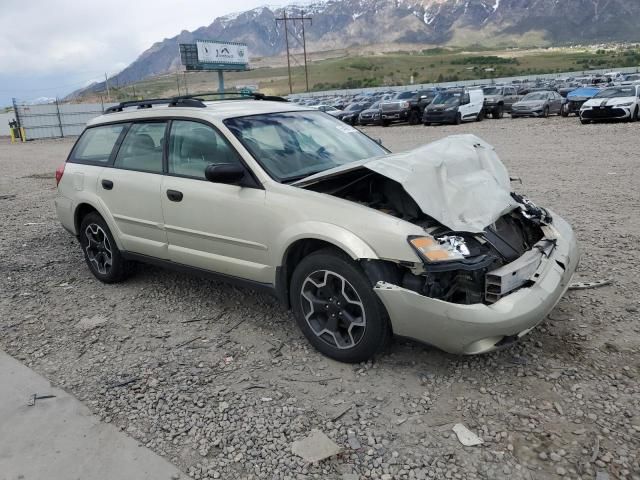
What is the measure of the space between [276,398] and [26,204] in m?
8.65

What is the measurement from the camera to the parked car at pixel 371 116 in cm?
2773

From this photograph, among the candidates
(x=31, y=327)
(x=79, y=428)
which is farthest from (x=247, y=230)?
(x=31, y=327)

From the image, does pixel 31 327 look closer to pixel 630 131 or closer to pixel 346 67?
pixel 630 131

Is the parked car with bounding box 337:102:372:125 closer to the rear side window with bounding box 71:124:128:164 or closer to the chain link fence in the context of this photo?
the chain link fence

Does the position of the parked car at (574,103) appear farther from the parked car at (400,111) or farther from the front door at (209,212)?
the front door at (209,212)

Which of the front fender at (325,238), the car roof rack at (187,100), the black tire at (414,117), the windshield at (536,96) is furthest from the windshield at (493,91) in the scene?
the front fender at (325,238)

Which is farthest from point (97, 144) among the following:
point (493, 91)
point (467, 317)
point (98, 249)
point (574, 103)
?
point (493, 91)

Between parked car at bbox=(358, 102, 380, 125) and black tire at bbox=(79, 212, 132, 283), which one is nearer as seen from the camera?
black tire at bbox=(79, 212, 132, 283)

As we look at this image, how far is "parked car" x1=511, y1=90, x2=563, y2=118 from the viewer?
24.4 m

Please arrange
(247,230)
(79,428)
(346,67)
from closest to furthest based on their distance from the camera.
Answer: (79,428), (247,230), (346,67)

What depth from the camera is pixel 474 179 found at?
3.84 m

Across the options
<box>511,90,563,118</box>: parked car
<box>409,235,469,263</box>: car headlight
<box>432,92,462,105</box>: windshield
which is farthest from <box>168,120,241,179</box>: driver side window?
<box>511,90,563,118</box>: parked car

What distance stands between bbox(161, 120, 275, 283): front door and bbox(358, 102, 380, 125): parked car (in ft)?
79.5

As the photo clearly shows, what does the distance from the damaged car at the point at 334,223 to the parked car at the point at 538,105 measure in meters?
22.3
